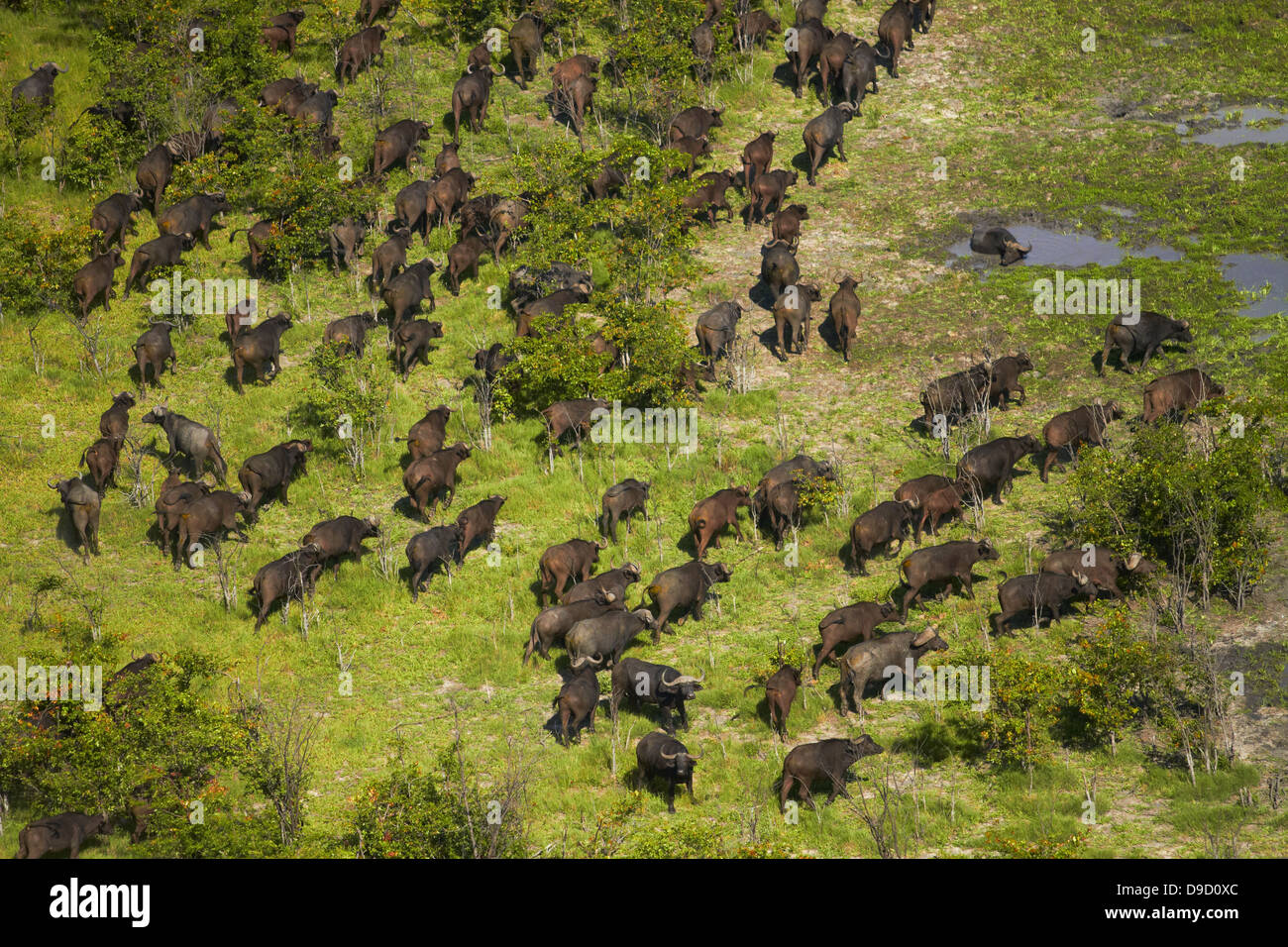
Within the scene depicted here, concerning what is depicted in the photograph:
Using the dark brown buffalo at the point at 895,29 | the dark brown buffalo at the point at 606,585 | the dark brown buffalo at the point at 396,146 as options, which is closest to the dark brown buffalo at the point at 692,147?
the dark brown buffalo at the point at 396,146

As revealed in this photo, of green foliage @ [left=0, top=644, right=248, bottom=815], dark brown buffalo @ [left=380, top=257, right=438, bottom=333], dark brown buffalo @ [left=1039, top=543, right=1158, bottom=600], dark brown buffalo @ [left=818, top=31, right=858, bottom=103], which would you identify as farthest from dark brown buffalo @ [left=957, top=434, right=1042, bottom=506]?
dark brown buffalo @ [left=818, top=31, right=858, bottom=103]

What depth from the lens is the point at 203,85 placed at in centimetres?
3906

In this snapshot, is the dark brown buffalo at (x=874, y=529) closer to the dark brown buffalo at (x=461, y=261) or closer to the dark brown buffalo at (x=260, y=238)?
the dark brown buffalo at (x=461, y=261)

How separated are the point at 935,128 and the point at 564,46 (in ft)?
41.7

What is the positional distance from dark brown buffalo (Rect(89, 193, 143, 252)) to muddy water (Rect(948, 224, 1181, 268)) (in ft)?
72.8

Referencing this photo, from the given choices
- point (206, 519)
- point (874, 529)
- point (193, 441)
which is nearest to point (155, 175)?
point (193, 441)

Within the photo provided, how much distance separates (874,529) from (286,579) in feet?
37.0

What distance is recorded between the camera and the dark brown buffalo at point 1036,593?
945 inches

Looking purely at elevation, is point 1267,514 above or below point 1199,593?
above

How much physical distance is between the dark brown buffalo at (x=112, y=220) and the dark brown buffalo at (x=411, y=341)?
A: 8.71 m

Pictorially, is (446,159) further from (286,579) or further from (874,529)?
(874,529)

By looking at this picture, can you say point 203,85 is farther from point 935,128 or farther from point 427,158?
point 935,128
